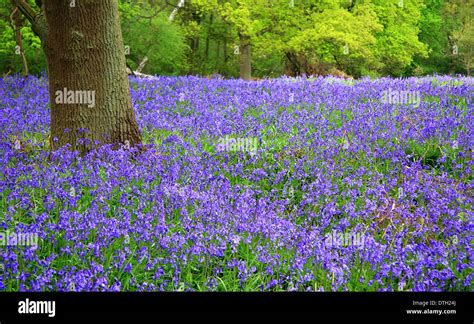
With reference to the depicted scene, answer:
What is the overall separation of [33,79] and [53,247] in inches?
400

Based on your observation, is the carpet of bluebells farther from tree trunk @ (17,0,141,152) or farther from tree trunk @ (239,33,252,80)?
tree trunk @ (239,33,252,80)

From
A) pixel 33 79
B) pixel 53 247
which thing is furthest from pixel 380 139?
pixel 33 79

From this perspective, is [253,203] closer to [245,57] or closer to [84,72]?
[84,72]

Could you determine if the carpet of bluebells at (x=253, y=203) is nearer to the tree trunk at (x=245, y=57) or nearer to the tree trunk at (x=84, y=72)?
the tree trunk at (x=84, y=72)

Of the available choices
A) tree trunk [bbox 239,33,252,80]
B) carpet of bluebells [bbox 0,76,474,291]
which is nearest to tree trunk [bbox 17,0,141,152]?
carpet of bluebells [bbox 0,76,474,291]

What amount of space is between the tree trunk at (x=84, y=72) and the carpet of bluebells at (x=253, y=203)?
1.29 ft

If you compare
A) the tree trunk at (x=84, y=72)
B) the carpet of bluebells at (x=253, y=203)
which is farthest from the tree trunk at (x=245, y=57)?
the tree trunk at (x=84, y=72)

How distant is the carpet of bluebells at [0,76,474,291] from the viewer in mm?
3793

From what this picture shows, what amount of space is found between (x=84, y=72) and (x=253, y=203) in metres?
2.89

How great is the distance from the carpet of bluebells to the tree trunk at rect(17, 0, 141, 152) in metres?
0.39

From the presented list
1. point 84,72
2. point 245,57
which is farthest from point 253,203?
point 245,57

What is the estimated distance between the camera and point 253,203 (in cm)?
506

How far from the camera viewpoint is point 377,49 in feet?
86.5

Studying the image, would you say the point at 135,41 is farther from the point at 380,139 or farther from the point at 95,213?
the point at 95,213
